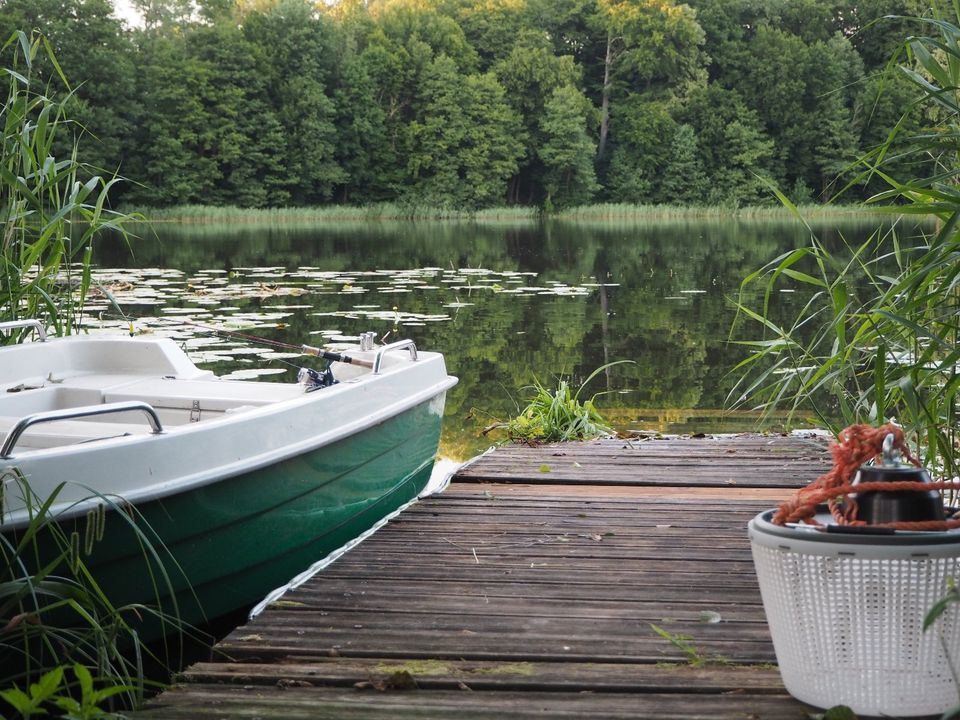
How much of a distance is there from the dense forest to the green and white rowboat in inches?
1363

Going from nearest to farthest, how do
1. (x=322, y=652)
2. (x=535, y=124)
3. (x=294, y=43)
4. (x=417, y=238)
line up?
(x=322, y=652) < (x=417, y=238) < (x=294, y=43) < (x=535, y=124)

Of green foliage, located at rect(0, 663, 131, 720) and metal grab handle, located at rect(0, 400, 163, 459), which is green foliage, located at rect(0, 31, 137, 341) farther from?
green foliage, located at rect(0, 663, 131, 720)

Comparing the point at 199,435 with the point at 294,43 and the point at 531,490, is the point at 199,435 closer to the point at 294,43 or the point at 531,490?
the point at 531,490

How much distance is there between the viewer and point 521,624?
2.57 meters

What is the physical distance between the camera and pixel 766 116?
46219 mm

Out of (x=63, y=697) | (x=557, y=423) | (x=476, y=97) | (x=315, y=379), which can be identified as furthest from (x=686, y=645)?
(x=476, y=97)

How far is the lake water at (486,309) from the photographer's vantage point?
763cm

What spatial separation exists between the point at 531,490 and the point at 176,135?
37631 mm

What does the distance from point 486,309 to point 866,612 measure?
9.86 metres

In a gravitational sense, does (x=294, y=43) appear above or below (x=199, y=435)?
above

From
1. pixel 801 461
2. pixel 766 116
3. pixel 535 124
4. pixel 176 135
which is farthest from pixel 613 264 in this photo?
pixel 766 116

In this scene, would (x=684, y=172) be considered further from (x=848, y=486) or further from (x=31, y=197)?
(x=848, y=486)

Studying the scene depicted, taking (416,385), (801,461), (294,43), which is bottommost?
(801,461)

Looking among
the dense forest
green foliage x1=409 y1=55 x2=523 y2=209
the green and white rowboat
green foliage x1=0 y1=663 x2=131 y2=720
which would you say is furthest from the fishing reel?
green foliage x1=409 y1=55 x2=523 y2=209
